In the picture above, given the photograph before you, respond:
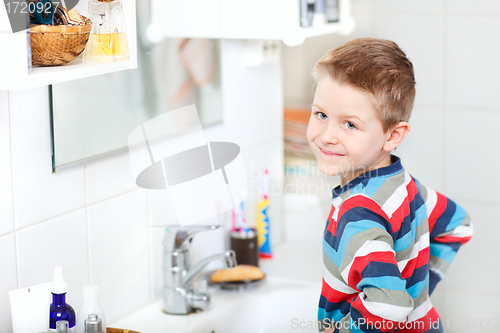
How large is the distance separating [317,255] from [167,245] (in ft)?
1.80

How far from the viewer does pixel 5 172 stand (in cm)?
90

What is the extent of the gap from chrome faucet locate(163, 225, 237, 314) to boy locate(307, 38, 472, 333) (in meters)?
0.36

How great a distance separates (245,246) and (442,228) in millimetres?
557

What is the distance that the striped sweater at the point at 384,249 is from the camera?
813 mm

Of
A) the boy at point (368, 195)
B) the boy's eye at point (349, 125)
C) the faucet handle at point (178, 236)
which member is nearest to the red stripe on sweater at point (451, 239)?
the boy at point (368, 195)

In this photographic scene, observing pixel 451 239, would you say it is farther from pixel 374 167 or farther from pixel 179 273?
pixel 179 273

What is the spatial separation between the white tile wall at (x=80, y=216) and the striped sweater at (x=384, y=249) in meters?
0.44

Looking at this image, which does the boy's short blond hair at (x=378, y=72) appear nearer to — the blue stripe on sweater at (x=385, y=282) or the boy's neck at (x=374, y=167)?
the boy's neck at (x=374, y=167)

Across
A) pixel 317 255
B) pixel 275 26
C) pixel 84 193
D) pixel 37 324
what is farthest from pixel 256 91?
pixel 37 324

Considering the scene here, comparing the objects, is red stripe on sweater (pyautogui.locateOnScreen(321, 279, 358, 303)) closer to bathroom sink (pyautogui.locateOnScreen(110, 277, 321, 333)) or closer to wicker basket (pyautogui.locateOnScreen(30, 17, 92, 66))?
bathroom sink (pyautogui.locateOnScreen(110, 277, 321, 333))

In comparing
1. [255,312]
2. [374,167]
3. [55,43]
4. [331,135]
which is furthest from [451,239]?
[55,43]

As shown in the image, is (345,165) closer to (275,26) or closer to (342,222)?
(342,222)

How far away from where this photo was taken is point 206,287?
50.1 inches

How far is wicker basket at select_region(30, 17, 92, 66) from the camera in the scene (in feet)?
2.39
